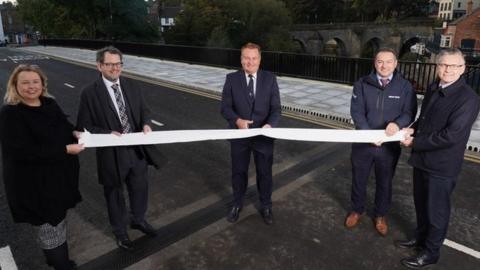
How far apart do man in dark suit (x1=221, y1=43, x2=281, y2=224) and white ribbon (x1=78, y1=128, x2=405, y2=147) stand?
0.11 meters

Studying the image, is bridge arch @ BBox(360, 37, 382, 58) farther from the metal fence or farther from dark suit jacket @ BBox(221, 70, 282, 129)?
dark suit jacket @ BBox(221, 70, 282, 129)

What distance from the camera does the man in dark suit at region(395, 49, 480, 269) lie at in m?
3.13

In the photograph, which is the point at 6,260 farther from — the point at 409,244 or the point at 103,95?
the point at 409,244

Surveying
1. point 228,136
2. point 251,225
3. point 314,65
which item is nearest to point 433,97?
point 228,136

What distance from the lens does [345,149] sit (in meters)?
7.12

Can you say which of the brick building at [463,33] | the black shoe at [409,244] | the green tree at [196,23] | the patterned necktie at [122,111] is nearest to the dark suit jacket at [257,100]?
the patterned necktie at [122,111]

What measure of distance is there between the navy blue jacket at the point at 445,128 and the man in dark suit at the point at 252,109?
5.19ft

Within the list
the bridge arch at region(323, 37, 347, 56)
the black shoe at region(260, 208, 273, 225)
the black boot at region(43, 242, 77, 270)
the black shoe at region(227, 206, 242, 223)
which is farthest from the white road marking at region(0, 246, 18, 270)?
the bridge arch at region(323, 37, 347, 56)

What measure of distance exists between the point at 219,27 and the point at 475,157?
45473 mm

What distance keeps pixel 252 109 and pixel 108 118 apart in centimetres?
162

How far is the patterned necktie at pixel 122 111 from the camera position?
3570mm

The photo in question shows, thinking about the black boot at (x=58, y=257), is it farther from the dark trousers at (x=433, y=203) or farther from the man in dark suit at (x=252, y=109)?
the dark trousers at (x=433, y=203)

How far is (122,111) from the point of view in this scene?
365cm

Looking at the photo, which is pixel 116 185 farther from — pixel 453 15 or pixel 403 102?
pixel 453 15
